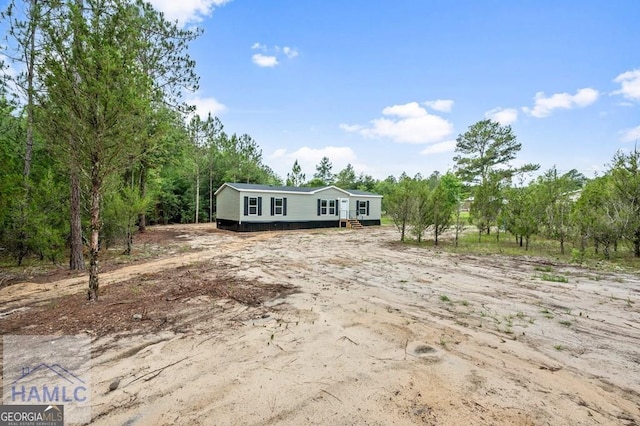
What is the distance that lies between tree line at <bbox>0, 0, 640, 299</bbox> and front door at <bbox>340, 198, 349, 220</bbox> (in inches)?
305

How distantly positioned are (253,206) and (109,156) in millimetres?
13651

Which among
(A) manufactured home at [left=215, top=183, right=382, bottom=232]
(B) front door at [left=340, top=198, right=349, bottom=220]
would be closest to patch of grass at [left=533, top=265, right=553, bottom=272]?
(A) manufactured home at [left=215, top=183, right=382, bottom=232]

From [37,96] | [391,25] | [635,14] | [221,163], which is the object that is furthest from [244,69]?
[635,14]

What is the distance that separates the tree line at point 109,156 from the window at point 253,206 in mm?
5222

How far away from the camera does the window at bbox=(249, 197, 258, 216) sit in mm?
17672

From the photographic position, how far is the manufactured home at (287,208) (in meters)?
17.6

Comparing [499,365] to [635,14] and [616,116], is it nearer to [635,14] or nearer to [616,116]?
[635,14]

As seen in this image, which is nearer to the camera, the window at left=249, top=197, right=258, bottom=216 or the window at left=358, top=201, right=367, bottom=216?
the window at left=249, top=197, right=258, bottom=216

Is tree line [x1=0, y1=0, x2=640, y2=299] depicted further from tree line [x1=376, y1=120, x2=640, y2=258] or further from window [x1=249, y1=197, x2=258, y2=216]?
window [x1=249, y1=197, x2=258, y2=216]

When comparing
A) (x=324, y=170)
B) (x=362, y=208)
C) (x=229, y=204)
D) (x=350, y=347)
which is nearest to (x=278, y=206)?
(x=229, y=204)

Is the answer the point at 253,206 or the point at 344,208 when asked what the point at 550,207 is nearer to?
the point at 344,208

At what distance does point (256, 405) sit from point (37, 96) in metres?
5.12

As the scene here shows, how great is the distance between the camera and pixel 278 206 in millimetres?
18797

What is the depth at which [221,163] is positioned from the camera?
87.0ft
